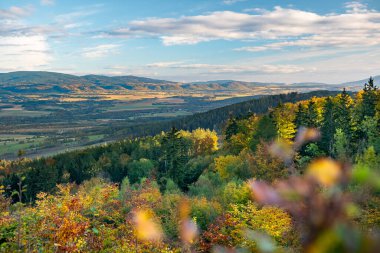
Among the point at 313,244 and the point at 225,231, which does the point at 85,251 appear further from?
the point at 225,231

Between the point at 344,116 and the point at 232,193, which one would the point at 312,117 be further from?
the point at 232,193

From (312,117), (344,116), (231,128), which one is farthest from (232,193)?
(231,128)

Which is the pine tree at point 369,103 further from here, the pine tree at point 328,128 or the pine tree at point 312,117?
the pine tree at point 312,117

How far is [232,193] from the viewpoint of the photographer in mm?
63281

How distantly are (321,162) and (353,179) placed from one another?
0.23 m

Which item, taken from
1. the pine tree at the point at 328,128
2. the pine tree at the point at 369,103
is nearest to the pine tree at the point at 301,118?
the pine tree at the point at 328,128

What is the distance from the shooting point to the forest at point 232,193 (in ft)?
8.05

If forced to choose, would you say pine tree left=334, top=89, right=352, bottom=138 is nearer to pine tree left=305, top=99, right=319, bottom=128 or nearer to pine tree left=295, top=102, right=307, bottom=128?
pine tree left=305, top=99, right=319, bottom=128

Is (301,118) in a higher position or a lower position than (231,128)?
higher

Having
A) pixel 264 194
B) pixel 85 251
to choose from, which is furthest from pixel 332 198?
pixel 85 251

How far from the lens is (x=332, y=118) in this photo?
3743 inches

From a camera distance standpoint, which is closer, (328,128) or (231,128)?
(328,128)

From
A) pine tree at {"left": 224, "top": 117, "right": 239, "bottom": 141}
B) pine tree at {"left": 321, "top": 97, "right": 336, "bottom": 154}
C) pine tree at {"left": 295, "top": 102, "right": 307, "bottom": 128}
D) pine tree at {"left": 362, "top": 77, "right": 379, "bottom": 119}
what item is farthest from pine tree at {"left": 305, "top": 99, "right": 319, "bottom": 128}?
pine tree at {"left": 224, "top": 117, "right": 239, "bottom": 141}

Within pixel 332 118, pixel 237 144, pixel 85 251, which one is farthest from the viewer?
pixel 237 144
